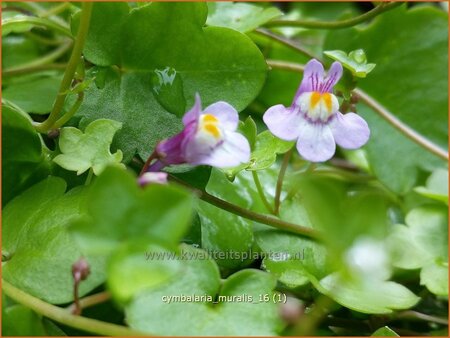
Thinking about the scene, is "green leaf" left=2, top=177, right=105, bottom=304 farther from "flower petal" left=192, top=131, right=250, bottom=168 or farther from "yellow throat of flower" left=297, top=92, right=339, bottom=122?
"yellow throat of flower" left=297, top=92, right=339, bottom=122

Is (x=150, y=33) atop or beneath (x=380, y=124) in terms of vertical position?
atop

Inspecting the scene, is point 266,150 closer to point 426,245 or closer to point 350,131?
point 350,131

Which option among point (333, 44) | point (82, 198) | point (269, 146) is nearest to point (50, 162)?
point (82, 198)

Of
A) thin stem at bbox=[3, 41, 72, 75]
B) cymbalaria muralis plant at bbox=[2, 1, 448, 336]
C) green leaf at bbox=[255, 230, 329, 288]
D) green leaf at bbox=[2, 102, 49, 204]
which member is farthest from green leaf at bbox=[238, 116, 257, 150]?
thin stem at bbox=[3, 41, 72, 75]

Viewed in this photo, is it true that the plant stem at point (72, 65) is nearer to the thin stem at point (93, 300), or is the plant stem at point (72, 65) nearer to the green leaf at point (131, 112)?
the green leaf at point (131, 112)

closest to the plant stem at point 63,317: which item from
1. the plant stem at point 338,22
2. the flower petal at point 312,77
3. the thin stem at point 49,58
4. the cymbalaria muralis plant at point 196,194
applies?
the cymbalaria muralis plant at point 196,194

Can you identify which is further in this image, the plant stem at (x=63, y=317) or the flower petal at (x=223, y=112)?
the flower petal at (x=223, y=112)

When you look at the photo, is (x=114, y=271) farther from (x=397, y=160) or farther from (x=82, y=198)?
(x=397, y=160)
